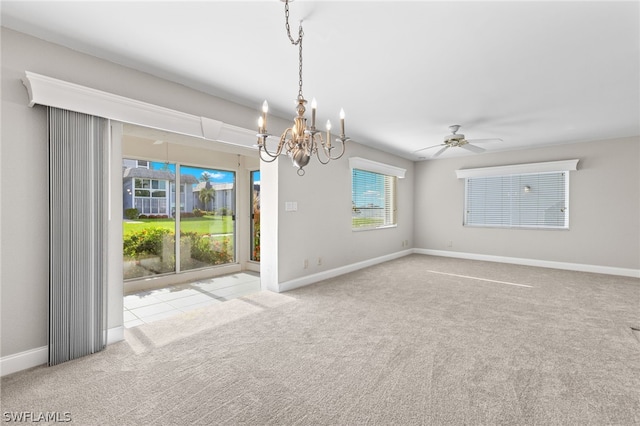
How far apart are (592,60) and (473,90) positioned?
920 millimetres

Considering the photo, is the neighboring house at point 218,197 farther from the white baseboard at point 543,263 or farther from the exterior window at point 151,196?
the white baseboard at point 543,263

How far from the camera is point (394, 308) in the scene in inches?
132

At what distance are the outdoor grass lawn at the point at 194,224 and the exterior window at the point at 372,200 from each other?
96.9 inches

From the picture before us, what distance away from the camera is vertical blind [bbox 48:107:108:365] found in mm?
2146

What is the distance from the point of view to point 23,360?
6.80 ft

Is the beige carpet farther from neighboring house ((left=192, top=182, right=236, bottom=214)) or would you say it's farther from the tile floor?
neighboring house ((left=192, top=182, right=236, bottom=214))

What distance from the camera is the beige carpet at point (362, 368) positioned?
65.7 inches

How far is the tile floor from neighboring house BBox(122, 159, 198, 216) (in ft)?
4.25

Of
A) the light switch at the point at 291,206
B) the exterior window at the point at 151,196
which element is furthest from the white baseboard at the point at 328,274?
the exterior window at the point at 151,196

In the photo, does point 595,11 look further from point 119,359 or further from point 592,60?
point 119,359

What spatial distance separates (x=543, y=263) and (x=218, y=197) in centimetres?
649

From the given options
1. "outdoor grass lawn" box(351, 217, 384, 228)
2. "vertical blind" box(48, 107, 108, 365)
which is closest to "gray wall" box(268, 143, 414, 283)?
"outdoor grass lawn" box(351, 217, 384, 228)

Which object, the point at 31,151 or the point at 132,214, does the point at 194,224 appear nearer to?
the point at 132,214

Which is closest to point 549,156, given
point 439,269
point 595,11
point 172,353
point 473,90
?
point 439,269
